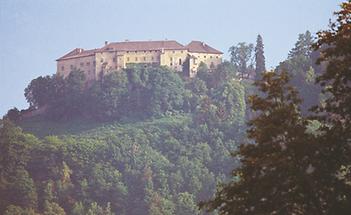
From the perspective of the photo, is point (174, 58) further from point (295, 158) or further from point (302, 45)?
point (295, 158)

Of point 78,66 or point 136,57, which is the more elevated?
point 136,57

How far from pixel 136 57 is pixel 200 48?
34.2 ft

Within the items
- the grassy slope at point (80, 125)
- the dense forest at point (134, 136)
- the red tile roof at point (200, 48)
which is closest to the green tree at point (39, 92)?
the dense forest at point (134, 136)

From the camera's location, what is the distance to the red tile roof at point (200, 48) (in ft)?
364

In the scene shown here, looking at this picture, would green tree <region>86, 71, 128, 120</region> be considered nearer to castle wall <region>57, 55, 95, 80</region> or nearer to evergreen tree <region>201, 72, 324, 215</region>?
castle wall <region>57, 55, 95, 80</region>

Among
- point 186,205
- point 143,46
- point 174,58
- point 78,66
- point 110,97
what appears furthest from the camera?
point 143,46

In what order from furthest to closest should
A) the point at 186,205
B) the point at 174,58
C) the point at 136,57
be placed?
the point at 174,58 → the point at 136,57 → the point at 186,205

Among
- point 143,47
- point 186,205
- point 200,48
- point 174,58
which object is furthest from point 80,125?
point 186,205

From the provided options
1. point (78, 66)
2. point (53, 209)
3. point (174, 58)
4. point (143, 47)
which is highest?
point (143, 47)

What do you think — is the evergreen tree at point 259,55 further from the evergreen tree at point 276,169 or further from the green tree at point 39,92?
the evergreen tree at point 276,169

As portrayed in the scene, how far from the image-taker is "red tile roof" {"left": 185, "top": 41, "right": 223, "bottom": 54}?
11106 cm

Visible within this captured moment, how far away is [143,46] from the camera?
108 meters

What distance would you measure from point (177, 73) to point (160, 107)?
22.7 ft

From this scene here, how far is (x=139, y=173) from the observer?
8500 cm
